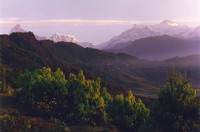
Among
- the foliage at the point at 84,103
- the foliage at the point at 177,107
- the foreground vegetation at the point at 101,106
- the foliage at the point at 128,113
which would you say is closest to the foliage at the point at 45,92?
the foreground vegetation at the point at 101,106

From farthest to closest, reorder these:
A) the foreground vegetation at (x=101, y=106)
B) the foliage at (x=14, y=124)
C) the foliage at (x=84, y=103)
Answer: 1. the foliage at (x=84, y=103)
2. the foreground vegetation at (x=101, y=106)
3. the foliage at (x=14, y=124)

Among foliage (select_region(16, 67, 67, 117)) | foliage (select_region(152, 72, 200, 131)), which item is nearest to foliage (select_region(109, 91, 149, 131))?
foliage (select_region(152, 72, 200, 131))

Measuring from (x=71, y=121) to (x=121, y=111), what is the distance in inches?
313

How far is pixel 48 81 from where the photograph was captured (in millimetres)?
45031

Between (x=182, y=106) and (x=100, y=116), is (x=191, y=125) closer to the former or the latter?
(x=182, y=106)

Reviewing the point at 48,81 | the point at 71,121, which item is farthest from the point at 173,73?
the point at 48,81

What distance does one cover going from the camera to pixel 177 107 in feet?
113

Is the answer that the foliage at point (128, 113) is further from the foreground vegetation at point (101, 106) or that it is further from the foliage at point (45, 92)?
the foliage at point (45, 92)

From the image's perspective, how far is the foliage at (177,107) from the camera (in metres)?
33.8

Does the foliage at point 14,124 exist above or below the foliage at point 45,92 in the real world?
below

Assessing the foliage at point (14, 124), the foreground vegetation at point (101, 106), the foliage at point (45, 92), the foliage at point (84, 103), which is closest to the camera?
the foliage at point (14, 124)

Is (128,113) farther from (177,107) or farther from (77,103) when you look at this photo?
(177,107)

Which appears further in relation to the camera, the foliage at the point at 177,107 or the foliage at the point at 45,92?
the foliage at the point at 45,92

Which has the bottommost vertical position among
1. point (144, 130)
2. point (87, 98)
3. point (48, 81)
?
point (144, 130)
